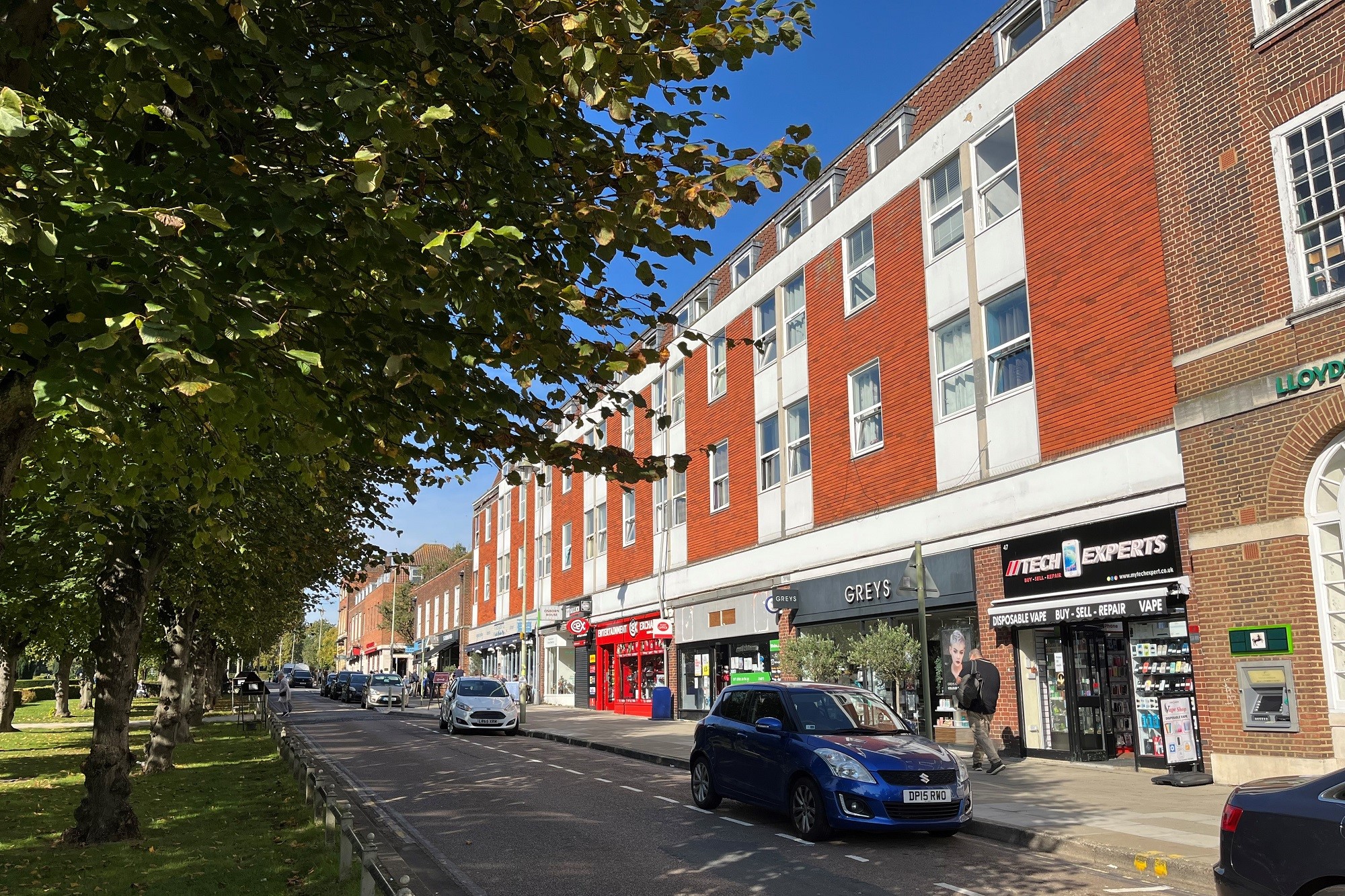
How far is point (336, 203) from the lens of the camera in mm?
5078

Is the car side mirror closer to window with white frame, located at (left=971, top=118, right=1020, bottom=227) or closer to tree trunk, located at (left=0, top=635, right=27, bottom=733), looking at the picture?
window with white frame, located at (left=971, top=118, right=1020, bottom=227)

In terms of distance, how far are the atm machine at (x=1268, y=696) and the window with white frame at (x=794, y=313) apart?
47.5ft

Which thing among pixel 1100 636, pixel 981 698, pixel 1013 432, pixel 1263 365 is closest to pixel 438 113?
pixel 1263 365

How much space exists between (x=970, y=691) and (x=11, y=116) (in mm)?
13269

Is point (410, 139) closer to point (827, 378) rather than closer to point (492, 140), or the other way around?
point (492, 140)

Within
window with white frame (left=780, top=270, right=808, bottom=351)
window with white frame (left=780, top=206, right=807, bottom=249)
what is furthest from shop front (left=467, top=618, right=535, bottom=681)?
window with white frame (left=780, top=206, right=807, bottom=249)

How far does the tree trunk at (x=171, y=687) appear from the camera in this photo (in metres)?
18.1

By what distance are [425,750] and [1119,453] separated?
15.3 m

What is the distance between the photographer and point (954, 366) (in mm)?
19750

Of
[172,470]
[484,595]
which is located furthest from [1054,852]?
[484,595]

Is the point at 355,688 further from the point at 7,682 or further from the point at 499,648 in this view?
the point at 7,682

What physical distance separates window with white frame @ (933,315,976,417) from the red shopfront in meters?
15.8

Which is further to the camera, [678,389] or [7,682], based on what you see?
[678,389]

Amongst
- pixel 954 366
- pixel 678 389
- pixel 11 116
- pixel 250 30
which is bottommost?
pixel 11 116
